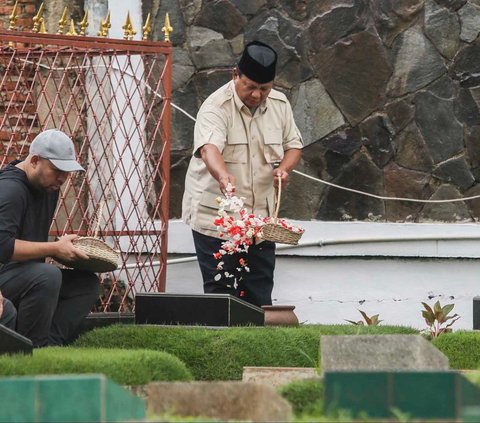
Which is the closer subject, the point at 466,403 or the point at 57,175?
the point at 466,403

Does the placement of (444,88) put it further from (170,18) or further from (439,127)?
(170,18)

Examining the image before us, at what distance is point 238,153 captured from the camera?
Result: 30.3ft

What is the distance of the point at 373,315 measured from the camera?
9.98 metres

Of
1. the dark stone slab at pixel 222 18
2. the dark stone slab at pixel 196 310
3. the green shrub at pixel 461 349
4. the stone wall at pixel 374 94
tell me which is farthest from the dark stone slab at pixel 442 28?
the green shrub at pixel 461 349

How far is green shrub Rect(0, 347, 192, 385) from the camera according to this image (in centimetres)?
632

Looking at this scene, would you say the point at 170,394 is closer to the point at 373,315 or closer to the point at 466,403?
the point at 466,403

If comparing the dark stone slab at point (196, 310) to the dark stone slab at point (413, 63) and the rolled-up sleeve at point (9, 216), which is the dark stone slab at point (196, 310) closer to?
the rolled-up sleeve at point (9, 216)

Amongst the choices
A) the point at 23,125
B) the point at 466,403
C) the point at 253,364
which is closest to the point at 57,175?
the point at 253,364

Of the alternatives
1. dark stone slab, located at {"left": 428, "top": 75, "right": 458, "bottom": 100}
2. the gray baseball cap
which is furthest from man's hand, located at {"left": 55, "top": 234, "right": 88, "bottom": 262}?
dark stone slab, located at {"left": 428, "top": 75, "right": 458, "bottom": 100}

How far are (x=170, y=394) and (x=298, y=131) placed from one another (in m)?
4.73

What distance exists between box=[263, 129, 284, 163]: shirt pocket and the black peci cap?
43 cm

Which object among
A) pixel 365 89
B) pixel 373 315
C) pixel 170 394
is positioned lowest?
pixel 170 394

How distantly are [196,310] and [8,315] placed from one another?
127cm

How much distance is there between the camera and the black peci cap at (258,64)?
888 cm
